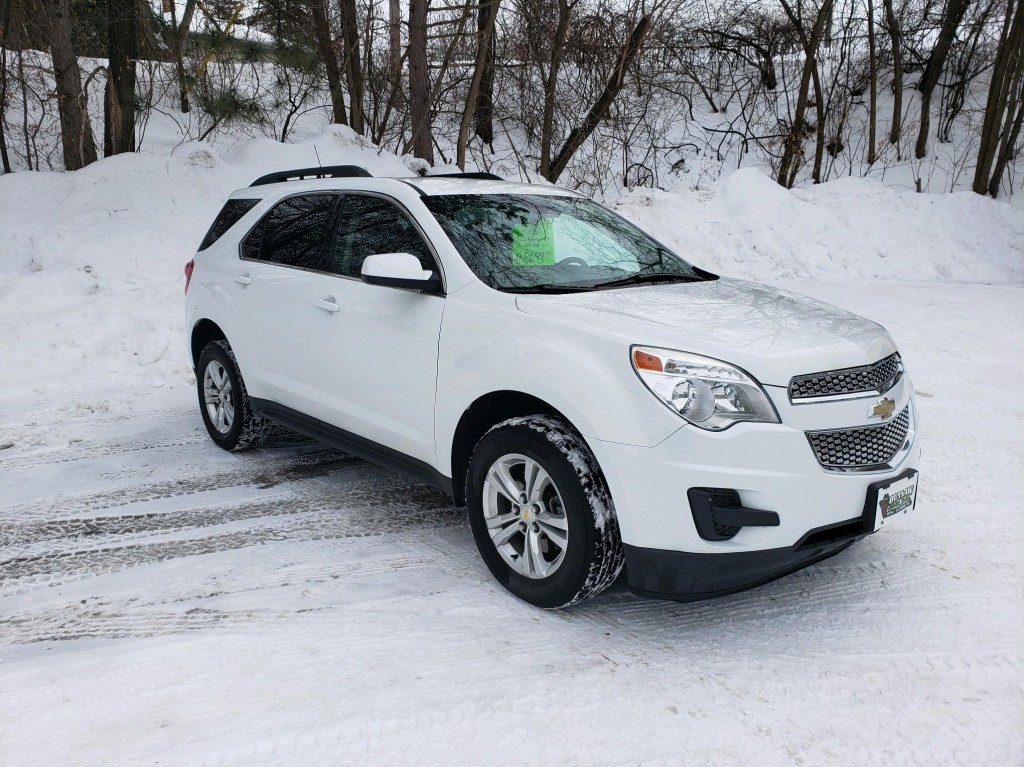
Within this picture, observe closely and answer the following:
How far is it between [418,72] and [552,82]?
2.13 metres

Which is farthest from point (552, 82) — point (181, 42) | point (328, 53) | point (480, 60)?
point (181, 42)

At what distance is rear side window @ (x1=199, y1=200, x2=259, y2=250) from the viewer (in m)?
5.79

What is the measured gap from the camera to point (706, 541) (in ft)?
10.2

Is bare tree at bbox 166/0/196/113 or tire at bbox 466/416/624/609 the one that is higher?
bare tree at bbox 166/0/196/113

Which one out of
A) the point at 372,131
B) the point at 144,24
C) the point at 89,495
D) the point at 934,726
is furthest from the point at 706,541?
the point at 372,131

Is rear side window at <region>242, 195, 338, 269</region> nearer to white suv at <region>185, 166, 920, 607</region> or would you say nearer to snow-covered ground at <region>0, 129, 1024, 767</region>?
white suv at <region>185, 166, 920, 607</region>

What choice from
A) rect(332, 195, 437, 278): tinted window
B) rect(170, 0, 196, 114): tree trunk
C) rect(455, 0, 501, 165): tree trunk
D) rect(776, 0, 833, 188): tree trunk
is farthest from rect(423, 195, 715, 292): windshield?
rect(776, 0, 833, 188): tree trunk

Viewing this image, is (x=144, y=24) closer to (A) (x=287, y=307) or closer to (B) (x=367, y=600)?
(A) (x=287, y=307)

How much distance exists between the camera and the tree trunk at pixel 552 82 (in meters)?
13.5

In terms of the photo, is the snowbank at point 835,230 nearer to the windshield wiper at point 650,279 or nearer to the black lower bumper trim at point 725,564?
the windshield wiper at point 650,279

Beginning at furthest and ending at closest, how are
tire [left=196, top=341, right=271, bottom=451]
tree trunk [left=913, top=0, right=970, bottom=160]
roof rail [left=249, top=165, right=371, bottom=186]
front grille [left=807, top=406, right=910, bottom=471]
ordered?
tree trunk [left=913, top=0, right=970, bottom=160] → tire [left=196, top=341, right=271, bottom=451] → roof rail [left=249, top=165, right=371, bottom=186] → front grille [left=807, top=406, right=910, bottom=471]

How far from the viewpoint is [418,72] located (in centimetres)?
1384

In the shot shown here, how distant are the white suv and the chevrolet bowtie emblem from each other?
0.01 m

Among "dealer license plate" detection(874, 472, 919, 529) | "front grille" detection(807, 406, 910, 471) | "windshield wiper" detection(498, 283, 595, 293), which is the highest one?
"windshield wiper" detection(498, 283, 595, 293)
